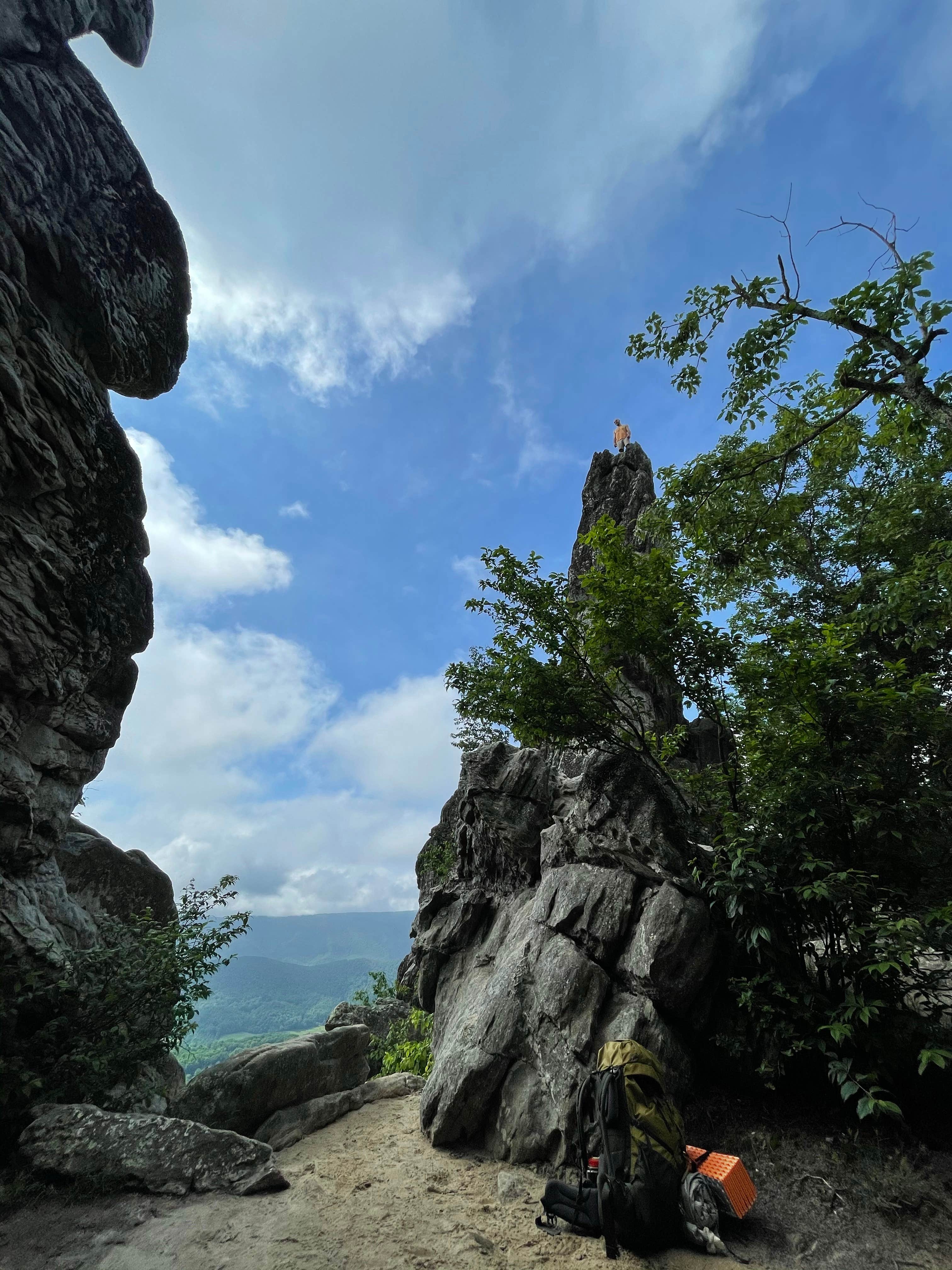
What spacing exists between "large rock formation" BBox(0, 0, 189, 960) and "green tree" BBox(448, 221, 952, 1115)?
8.87 metres

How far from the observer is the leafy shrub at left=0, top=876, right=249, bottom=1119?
7609mm

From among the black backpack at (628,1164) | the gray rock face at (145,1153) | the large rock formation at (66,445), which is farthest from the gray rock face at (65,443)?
the black backpack at (628,1164)

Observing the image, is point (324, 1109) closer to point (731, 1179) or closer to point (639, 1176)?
point (639, 1176)

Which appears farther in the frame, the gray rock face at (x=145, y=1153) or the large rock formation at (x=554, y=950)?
the large rock formation at (x=554, y=950)

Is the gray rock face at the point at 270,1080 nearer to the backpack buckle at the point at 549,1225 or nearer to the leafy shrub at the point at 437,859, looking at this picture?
the backpack buckle at the point at 549,1225

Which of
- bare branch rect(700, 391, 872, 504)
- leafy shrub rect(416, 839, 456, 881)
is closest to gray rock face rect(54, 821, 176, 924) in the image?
leafy shrub rect(416, 839, 456, 881)

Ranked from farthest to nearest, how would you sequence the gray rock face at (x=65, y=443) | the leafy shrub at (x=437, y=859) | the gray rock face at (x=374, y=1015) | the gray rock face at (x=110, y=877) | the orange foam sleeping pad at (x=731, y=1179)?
the gray rock face at (x=374, y=1015) < the leafy shrub at (x=437, y=859) < the gray rock face at (x=110, y=877) < the gray rock face at (x=65, y=443) < the orange foam sleeping pad at (x=731, y=1179)

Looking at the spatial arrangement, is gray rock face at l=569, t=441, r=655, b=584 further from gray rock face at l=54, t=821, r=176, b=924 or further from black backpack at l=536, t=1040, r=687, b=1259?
black backpack at l=536, t=1040, r=687, b=1259

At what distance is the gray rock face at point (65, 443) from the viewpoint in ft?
34.4

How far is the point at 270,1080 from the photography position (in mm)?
9430

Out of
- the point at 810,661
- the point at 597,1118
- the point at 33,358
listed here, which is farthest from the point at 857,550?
the point at 33,358

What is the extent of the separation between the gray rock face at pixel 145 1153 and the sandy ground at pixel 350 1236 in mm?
194

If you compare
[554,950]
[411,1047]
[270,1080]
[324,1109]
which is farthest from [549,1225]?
[411,1047]

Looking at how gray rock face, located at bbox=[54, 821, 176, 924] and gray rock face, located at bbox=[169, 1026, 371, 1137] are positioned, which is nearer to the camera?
gray rock face, located at bbox=[169, 1026, 371, 1137]
